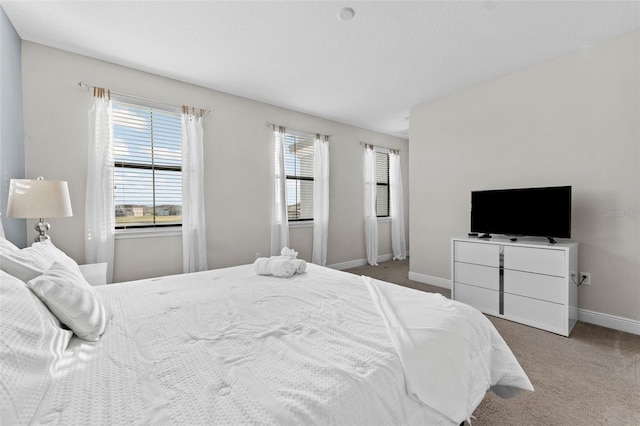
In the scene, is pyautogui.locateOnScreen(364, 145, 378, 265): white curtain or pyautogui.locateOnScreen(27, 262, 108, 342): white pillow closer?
pyautogui.locateOnScreen(27, 262, 108, 342): white pillow

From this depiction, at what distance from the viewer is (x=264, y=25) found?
2.36m

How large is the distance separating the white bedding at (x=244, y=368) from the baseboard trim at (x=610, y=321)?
6.94ft

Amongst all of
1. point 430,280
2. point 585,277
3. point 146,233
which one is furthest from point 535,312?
point 146,233

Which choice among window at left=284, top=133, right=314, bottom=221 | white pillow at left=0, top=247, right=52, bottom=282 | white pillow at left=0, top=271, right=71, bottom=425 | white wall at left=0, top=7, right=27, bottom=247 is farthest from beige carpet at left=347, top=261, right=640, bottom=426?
white wall at left=0, top=7, right=27, bottom=247

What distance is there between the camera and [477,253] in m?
3.06

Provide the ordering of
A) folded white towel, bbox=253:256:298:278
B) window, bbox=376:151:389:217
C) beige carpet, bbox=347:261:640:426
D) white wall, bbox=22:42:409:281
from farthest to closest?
window, bbox=376:151:389:217 < white wall, bbox=22:42:409:281 < folded white towel, bbox=253:256:298:278 < beige carpet, bbox=347:261:640:426

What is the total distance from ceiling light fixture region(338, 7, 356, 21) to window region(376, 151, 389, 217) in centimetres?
365

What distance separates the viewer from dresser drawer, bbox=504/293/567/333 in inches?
98.3

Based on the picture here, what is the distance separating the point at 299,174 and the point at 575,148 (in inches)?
134

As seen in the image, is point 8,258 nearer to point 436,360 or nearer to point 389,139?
point 436,360

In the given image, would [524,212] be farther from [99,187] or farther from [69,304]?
[99,187]

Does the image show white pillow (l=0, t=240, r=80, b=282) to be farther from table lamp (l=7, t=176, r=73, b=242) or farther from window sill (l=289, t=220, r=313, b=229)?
window sill (l=289, t=220, r=313, b=229)

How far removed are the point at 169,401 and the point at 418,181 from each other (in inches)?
161

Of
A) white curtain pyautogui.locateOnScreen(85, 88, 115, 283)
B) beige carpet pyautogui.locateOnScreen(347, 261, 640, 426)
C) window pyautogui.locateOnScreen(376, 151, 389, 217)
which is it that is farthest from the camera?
window pyautogui.locateOnScreen(376, 151, 389, 217)
